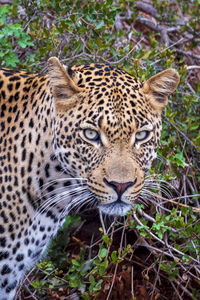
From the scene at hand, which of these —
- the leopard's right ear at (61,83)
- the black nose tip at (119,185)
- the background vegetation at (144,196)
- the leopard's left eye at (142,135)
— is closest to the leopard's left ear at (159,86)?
the leopard's left eye at (142,135)

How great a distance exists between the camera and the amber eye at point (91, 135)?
362cm

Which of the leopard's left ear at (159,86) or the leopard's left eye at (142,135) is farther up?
the leopard's left ear at (159,86)

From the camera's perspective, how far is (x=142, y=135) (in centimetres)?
371

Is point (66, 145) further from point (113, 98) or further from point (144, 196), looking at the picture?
point (144, 196)

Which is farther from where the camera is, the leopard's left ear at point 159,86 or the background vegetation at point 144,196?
the background vegetation at point 144,196

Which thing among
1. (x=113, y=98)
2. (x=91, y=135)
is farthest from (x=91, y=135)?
(x=113, y=98)

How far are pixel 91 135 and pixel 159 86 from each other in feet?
2.20

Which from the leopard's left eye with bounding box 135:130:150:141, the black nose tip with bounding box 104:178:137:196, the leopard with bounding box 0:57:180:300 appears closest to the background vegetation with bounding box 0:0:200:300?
the leopard with bounding box 0:57:180:300

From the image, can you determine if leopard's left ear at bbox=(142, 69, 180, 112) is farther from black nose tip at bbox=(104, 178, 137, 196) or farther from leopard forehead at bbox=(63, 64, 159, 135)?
black nose tip at bbox=(104, 178, 137, 196)

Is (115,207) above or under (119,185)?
under

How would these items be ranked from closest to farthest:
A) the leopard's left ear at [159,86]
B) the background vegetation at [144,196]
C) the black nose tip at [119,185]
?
the black nose tip at [119,185]
the leopard's left ear at [159,86]
the background vegetation at [144,196]

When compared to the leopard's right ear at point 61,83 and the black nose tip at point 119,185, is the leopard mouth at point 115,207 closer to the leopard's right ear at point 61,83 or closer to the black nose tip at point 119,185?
the black nose tip at point 119,185

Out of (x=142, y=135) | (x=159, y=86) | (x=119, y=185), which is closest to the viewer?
(x=119, y=185)

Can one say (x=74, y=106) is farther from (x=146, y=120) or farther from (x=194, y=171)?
(x=194, y=171)
